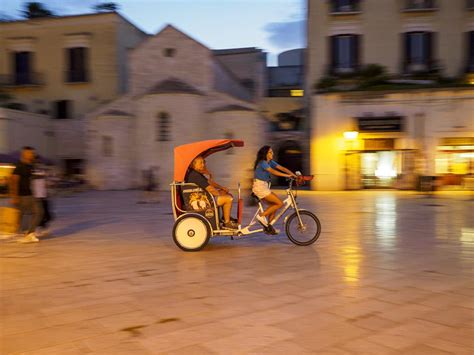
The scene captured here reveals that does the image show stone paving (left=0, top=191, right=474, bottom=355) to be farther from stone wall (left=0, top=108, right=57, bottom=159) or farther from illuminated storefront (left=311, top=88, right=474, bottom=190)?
stone wall (left=0, top=108, right=57, bottom=159)

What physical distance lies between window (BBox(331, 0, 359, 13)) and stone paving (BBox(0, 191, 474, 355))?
17.6 metres

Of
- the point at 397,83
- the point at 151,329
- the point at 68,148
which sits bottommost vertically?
the point at 151,329

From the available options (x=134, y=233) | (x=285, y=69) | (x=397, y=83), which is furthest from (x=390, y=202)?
(x=285, y=69)

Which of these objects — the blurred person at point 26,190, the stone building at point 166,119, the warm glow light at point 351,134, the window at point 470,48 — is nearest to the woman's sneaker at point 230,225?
the blurred person at point 26,190

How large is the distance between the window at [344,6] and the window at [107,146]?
14851mm

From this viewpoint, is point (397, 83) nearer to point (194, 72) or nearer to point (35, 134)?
point (194, 72)

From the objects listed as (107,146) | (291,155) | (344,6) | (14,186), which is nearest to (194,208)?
(14,186)

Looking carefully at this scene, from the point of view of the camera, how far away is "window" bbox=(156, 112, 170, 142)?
26047mm

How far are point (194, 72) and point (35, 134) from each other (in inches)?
423

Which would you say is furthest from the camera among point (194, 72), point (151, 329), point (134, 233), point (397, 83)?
point (194, 72)

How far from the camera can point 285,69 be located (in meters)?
42.0

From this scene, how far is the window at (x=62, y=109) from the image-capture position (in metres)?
30.5

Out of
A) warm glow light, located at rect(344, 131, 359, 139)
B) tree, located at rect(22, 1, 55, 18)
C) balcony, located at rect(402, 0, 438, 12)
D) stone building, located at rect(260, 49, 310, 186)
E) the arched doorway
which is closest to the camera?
warm glow light, located at rect(344, 131, 359, 139)

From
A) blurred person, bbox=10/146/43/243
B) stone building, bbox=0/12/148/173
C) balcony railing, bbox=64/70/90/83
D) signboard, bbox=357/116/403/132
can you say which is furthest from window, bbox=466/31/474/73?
balcony railing, bbox=64/70/90/83
